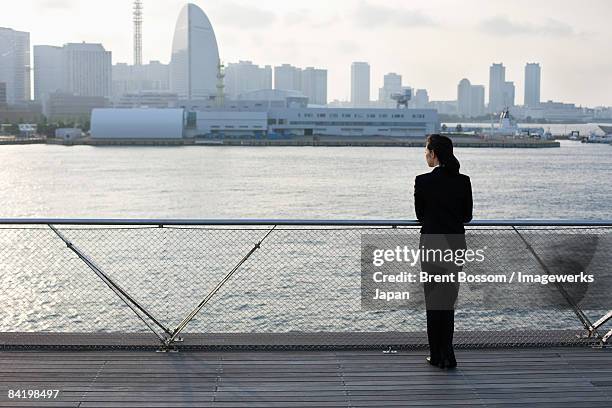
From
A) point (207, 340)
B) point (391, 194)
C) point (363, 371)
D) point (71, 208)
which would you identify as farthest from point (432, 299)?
point (391, 194)

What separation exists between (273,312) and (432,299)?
5.23m

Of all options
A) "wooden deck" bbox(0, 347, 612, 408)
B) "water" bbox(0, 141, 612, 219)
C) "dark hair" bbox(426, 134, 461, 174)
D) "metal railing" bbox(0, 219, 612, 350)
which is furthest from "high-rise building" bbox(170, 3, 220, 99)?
"dark hair" bbox(426, 134, 461, 174)

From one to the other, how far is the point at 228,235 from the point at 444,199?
28.8ft

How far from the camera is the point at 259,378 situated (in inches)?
179

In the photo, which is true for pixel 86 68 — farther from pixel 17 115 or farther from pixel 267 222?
pixel 267 222

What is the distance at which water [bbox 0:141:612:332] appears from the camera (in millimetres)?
9875

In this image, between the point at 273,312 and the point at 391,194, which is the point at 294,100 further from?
the point at 273,312

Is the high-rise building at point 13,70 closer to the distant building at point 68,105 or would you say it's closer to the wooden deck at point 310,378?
the distant building at point 68,105

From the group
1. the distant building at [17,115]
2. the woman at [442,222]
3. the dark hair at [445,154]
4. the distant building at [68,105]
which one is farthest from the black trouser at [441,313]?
the distant building at [68,105]

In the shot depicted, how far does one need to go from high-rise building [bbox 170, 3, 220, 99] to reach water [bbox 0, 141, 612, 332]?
328 ft

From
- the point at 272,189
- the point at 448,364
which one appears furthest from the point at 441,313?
the point at 272,189

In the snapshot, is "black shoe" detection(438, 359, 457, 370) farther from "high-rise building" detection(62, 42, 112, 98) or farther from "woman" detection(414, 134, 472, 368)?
"high-rise building" detection(62, 42, 112, 98)

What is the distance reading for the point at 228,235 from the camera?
43.3 ft

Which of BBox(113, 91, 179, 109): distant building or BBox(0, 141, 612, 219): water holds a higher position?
BBox(113, 91, 179, 109): distant building
